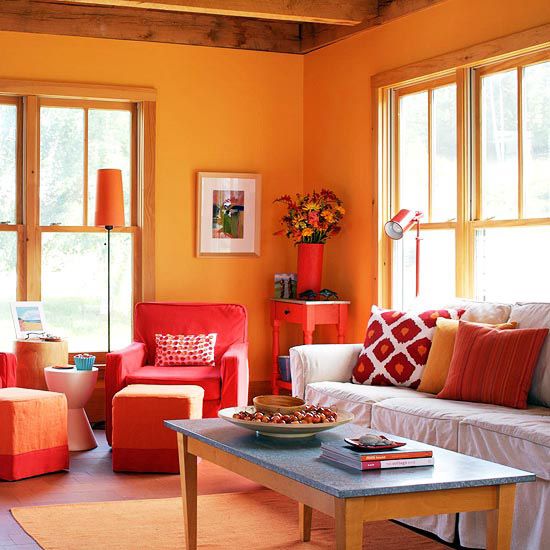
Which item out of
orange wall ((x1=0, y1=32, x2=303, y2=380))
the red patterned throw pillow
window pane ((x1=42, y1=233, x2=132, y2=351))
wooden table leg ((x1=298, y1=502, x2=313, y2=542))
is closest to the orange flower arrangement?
orange wall ((x1=0, y1=32, x2=303, y2=380))

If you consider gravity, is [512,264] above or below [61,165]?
below

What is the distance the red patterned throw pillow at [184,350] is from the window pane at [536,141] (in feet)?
7.34

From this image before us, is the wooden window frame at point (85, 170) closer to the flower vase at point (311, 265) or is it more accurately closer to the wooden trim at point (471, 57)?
the flower vase at point (311, 265)

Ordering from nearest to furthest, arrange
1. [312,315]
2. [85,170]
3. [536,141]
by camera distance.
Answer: [536,141]
[312,315]
[85,170]

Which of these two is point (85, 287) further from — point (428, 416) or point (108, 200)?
point (428, 416)

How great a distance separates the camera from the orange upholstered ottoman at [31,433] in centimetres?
509

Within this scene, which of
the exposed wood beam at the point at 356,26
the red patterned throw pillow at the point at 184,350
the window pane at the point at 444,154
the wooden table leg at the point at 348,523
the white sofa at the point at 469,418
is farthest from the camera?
the red patterned throw pillow at the point at 184,350

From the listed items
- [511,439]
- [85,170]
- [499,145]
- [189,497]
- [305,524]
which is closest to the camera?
[511,439]

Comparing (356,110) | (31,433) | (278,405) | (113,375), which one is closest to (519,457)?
(278,405)

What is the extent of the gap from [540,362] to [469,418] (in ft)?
1.69

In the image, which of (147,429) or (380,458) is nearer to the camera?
(380,458)

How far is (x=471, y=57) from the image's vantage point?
18.1ft

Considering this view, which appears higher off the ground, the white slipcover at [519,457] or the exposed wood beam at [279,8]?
the exposed wood beam at [279,8]

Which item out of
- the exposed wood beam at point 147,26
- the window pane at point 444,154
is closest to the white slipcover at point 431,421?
the window pane at point 444,154
